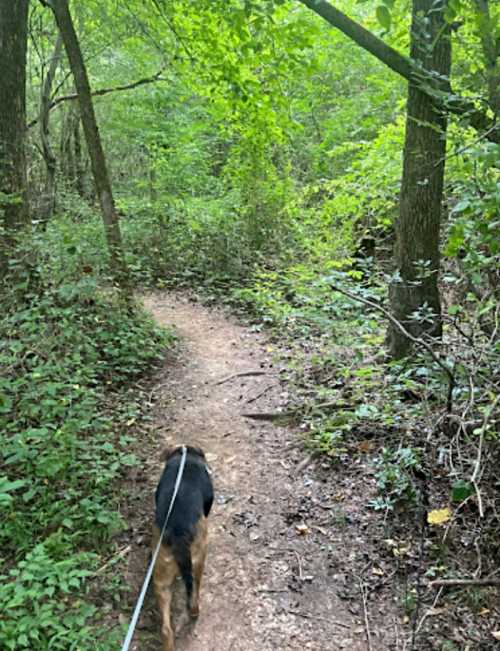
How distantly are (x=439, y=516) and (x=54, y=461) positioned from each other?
2.87 metres

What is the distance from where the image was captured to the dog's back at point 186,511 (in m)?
3.23

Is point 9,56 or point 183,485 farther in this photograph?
point 9,56

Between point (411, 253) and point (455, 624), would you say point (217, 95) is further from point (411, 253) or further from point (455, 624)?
point (455, 624)

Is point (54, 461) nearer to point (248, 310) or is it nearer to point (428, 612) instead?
point (428, 612)

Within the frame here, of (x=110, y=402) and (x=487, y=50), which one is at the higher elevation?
(x=487, y=50)

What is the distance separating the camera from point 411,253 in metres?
5.37

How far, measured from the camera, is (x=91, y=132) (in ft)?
25.1

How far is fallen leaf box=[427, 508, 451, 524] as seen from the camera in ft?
11.8

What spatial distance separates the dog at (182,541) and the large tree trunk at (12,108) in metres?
4.08

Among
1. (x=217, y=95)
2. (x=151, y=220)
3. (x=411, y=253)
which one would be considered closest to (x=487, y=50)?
(x=411, y=253)

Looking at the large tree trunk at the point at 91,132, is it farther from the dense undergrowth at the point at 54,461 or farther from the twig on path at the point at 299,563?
the twig on path at the point at 299,563

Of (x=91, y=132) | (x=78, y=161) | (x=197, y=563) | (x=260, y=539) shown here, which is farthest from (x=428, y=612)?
(x=78, y=161)

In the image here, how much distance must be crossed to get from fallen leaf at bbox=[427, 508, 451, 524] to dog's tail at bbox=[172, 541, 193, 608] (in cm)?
169

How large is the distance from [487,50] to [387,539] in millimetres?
3435
